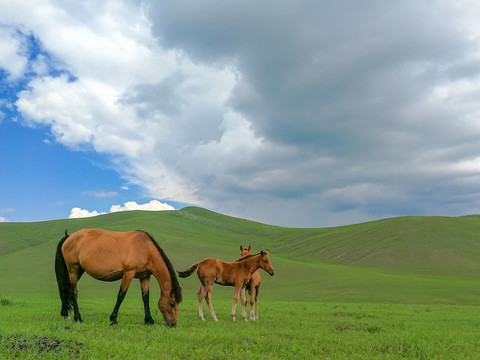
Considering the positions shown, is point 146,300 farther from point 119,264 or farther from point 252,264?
point 252,264

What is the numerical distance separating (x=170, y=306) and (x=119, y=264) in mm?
2057

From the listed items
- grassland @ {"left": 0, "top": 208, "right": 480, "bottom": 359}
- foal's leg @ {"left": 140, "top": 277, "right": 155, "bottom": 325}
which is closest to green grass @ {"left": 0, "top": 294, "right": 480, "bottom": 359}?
grassland @ {"left": 0, "top": 208, "right": 480, "bottom": 359}

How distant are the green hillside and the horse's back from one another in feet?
95.3

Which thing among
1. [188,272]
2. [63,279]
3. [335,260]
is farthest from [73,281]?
[335,260]

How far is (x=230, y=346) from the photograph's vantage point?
822cm

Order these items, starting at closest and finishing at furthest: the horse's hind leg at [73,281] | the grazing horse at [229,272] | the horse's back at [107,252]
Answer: the horse's back at [107,252] < the horse's hind leg at [73,281] < the grazing horse at [229,272]

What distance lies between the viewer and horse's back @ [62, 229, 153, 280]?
11172 millimetres

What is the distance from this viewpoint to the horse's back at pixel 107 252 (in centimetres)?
1117

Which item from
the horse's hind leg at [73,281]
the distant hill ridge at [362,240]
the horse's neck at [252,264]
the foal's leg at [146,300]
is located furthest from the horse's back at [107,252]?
the distant hill ridge at [362,240]

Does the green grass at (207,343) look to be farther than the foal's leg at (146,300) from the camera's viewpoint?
No

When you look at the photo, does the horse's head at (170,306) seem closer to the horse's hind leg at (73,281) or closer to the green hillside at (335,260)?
the horse's hind leg at (73,281)

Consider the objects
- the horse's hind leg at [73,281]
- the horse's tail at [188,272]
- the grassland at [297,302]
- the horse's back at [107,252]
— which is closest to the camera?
the grassland at [297,302]

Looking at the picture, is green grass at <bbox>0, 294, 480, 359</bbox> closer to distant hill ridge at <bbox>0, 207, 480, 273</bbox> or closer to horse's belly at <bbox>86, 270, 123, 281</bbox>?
horse's belly at <bbox>86, 270, 123, 281</bbox>

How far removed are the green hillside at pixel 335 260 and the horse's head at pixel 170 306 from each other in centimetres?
2820
